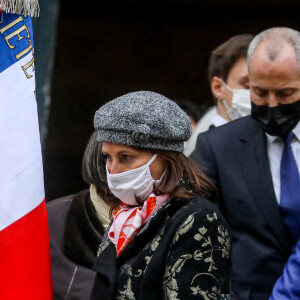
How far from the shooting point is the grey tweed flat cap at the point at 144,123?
246 centimetres

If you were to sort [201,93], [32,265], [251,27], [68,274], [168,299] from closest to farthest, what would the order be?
1. [168,299]
2. [32,265]
3. [68,274]
4. [251,27]
5. [201,93]

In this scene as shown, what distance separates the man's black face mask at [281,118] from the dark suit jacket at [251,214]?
0.11m

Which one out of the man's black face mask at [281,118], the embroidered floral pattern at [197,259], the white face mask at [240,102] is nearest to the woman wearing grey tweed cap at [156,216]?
the embroidered floral pattern at [197,259]

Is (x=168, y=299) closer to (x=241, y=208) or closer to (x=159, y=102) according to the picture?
(x=159, y=102)


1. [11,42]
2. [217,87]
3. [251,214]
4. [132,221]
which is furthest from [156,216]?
[217,87]

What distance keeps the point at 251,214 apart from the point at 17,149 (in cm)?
104

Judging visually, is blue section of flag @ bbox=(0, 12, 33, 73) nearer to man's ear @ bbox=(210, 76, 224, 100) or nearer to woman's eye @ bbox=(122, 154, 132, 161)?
woman's eye @ bbox=(122, 154, 132, 161)

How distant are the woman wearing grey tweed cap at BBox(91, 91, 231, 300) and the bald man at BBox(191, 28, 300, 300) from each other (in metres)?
0.56

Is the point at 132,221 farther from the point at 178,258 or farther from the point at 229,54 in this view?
the point at 229,54

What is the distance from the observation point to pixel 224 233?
237 cm

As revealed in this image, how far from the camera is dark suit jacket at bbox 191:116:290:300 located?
3.10 m

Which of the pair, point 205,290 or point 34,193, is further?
point 34,193

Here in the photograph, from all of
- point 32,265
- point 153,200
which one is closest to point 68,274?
point 32,265

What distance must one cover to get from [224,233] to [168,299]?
28cm
